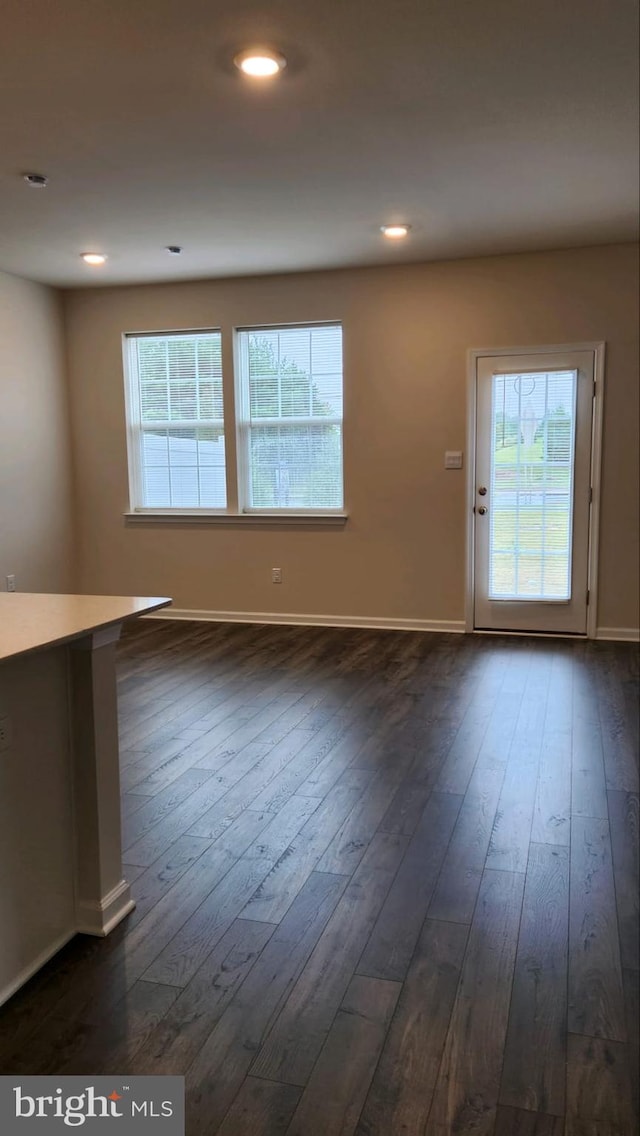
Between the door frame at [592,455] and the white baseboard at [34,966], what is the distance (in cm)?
400

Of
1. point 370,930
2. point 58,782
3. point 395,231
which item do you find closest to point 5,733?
point 58,782

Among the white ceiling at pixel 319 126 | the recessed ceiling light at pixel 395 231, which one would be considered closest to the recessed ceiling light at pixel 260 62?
the white ceiling at pixel 319 126

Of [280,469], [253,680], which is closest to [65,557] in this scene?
[280,469]

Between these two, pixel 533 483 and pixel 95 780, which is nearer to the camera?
pixel 95 780

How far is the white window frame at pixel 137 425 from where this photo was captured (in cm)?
600

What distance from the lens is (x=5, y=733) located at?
1750 millimetres

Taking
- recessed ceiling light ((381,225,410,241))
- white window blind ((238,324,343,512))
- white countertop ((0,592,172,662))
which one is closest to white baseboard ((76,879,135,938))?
white countertop ((0,592,172,662))

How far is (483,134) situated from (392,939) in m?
3.11

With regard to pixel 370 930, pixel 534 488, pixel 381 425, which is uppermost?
pixel 381 425

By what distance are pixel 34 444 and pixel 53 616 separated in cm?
426

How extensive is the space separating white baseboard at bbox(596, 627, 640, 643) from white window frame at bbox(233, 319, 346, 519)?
2010 millimetres

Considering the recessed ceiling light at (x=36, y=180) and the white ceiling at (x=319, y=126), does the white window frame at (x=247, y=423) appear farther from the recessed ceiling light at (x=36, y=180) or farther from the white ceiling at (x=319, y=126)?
the recessed ceiling light at (x=36, y=180)

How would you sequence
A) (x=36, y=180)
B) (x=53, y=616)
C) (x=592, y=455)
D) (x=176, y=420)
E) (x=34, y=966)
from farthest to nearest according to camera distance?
(x=176, y=420) → (x=592, y=455) → (x=36, y=180) → (x=53, y=616) → (x=34, y=966)

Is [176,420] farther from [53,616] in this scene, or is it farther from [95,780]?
[95,780]
